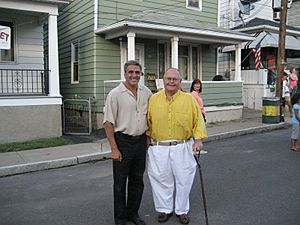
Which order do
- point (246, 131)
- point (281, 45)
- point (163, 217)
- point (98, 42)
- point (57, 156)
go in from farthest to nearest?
point (281, 45) → point (98, 42) → point (246, 131) → point (57, 156) → point (163, 217)

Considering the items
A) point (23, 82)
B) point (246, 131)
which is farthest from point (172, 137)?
point (23, 82)

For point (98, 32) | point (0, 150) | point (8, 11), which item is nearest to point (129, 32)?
point (98, 32)

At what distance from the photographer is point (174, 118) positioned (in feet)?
12.9

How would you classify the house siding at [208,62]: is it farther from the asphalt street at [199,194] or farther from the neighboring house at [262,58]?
the asphalt street at [199,194]

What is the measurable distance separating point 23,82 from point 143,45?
4.63m

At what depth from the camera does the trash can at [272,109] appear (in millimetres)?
12086

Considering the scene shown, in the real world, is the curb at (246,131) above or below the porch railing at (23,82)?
below

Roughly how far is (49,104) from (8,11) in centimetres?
331

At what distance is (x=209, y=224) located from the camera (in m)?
4.06

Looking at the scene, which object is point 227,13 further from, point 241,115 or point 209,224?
point 209,224

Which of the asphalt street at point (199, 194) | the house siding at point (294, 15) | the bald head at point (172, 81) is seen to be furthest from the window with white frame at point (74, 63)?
the house siding at point (294, 15)

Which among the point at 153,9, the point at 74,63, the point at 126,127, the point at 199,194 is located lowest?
the point at 199,194

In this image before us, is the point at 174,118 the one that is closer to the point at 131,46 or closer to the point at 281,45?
the point at 131,46

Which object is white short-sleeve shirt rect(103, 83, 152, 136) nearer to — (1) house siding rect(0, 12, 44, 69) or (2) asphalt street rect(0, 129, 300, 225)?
(2) asphalt street rect(0, 129, 300, 225)
